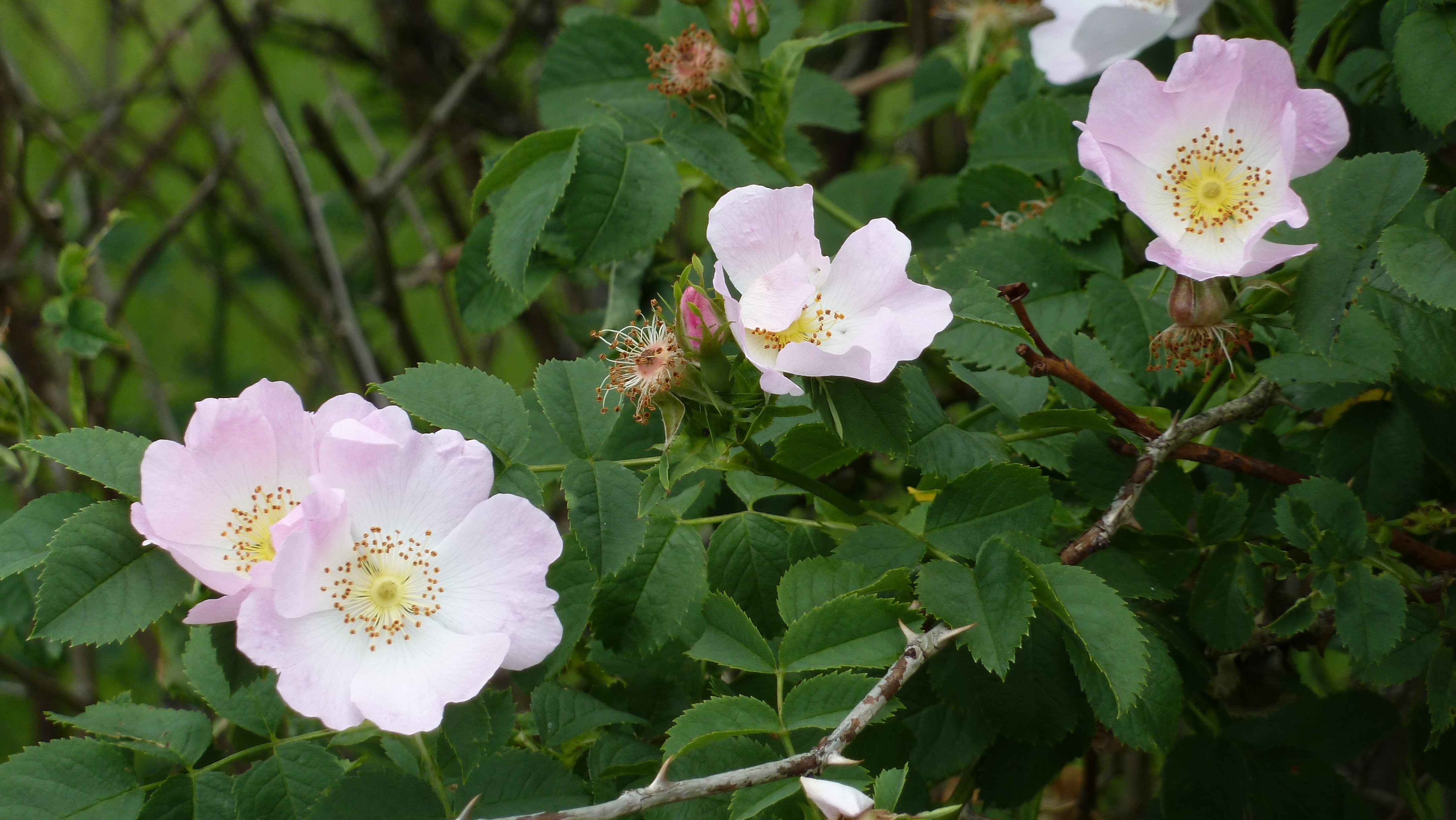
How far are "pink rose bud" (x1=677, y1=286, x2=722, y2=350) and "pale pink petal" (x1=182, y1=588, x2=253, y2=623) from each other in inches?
14.0

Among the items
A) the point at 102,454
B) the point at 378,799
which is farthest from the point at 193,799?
the point at 102,454

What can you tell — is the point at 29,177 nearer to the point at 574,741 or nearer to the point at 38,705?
the point at 38,705

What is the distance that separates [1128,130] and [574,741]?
0.74 meters

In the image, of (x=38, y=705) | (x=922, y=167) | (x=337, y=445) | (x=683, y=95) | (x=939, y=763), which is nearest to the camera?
(x=337, y=445)

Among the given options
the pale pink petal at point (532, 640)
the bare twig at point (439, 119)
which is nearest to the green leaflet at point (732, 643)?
the pale pink petal at point (532, 640)

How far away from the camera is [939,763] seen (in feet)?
3.36

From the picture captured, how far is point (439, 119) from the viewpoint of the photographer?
7.04 feet

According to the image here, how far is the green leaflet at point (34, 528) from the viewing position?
2.70 ft

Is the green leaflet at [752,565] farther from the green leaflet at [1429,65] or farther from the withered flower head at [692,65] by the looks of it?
the green leaflet at [1429,65]

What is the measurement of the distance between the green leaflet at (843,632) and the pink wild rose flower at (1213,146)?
35 cm

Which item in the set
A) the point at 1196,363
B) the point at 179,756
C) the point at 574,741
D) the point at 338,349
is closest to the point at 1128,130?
the point at 1196,363

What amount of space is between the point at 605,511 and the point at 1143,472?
1.51ft

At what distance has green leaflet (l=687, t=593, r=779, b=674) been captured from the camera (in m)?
0.85

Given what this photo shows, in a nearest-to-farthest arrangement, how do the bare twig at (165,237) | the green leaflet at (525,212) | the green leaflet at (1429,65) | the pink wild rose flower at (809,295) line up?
the pink wild rose flower at (809,295) < the green leaflet at (1429,65) < the green leaflet at (525,212) < the bare twig at (165,237)
